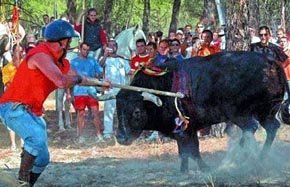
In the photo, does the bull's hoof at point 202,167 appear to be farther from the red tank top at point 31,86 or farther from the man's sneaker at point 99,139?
the man's sneaker at point 99,139

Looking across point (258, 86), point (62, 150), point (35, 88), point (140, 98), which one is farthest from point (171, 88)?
point (62, 150)

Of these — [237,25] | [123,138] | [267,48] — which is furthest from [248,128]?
[237,25]

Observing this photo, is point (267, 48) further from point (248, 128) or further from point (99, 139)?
point (99, 139)

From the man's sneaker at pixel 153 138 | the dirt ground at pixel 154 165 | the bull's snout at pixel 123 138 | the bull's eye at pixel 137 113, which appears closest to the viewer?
the dirt ground at pixel 154 165

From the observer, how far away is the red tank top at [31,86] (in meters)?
7.95

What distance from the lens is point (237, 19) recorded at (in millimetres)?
13484

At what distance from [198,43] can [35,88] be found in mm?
8448

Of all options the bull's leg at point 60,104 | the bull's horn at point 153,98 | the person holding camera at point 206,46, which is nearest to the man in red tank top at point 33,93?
the bull's horn at point 153,98

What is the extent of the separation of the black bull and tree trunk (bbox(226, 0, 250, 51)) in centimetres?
272

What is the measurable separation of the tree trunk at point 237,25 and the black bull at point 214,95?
2.72 metres

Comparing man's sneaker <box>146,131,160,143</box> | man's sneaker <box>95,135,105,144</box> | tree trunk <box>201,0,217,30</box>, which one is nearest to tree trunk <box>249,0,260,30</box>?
tree trunk <box>201,0,217,30</box>

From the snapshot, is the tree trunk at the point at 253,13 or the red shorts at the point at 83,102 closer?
the tree trunk at the point at 253,13

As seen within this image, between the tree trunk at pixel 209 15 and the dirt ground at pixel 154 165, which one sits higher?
the tree trunk at pixel 209 15

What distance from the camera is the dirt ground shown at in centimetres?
980
